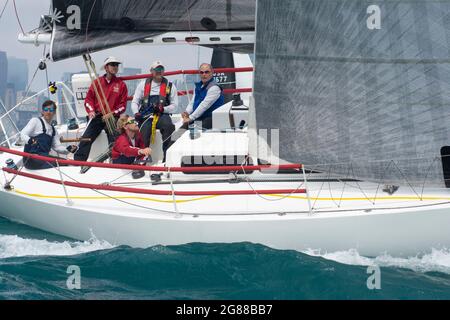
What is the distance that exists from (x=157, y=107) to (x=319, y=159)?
7.66 ft

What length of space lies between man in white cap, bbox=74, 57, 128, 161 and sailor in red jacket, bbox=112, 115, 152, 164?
2.18 ft

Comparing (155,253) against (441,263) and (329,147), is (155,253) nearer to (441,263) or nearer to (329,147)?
(329,147)

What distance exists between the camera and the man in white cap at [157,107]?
7898 mm

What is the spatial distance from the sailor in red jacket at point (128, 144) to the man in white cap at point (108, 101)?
665 mm

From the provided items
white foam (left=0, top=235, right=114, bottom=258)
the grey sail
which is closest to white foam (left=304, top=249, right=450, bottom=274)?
the grey sail

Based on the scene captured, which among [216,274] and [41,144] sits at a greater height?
[41,144]

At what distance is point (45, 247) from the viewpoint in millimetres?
6508

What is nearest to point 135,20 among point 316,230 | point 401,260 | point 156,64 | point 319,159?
point 156,64

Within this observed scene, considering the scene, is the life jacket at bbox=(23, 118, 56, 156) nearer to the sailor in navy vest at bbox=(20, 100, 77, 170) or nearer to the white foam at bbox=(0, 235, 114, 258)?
the sailor in navy vest at bbox=(20, 100, 77, 170)

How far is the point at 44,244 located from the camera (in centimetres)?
661

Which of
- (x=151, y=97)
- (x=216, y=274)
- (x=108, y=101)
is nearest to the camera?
(x=216, y=274)

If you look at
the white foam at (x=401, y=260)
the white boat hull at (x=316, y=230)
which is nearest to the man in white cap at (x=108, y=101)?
the white boat hull at (x=316, y=230)

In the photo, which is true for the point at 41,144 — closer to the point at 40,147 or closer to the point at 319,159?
the point at 40,147

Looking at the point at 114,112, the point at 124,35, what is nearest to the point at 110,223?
the point at 114,112
